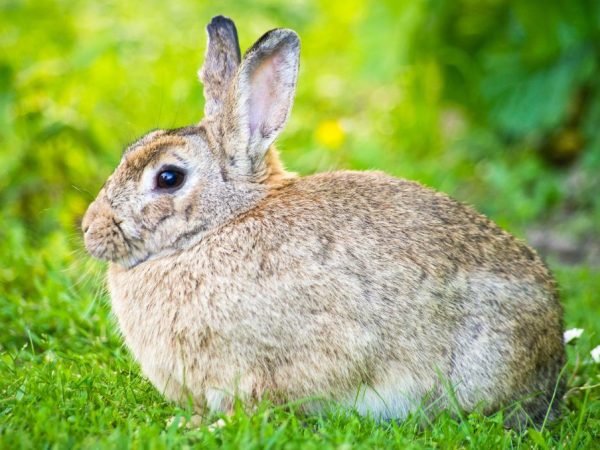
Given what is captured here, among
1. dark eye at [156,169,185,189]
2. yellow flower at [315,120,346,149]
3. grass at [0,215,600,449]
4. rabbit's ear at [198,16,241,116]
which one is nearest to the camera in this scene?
grass at [0,215,600,449]

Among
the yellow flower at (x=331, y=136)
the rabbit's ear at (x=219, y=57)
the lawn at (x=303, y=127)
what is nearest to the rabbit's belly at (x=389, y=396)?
the lawn at (x=303, y=127)

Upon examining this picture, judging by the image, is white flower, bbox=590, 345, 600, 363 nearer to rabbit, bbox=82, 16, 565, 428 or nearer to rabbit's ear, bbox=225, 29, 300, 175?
rabbit, bbox=82, 16, 565, 428

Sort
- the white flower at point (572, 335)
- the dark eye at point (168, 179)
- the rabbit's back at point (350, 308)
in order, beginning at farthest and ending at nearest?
1. the white flower at point (572, 335)
2. the dark eye at point (168, 179)
3. the rabbit's back at point (350, 308)

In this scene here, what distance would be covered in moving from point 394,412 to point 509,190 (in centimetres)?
401

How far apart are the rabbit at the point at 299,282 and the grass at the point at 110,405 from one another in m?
0.16

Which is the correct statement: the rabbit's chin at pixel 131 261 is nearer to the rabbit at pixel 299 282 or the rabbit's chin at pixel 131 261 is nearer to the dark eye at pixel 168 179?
the rabbit at pixel 299 282

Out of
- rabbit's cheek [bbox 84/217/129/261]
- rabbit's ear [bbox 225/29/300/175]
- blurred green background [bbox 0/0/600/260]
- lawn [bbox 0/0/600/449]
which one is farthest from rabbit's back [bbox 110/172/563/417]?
blurred green background [bbox 0/0/600/260]

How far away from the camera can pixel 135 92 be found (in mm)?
8719

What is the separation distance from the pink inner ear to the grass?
3.87 ft

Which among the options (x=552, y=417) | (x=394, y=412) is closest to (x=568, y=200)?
(x=552, y=417)

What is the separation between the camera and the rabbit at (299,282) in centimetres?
389

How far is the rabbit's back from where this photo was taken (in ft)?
12.7

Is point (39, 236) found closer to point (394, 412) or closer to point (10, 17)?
point (10, 17)

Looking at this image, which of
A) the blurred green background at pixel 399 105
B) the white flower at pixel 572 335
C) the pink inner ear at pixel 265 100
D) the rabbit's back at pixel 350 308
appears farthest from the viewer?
the blurred green background at pixel 399 105
